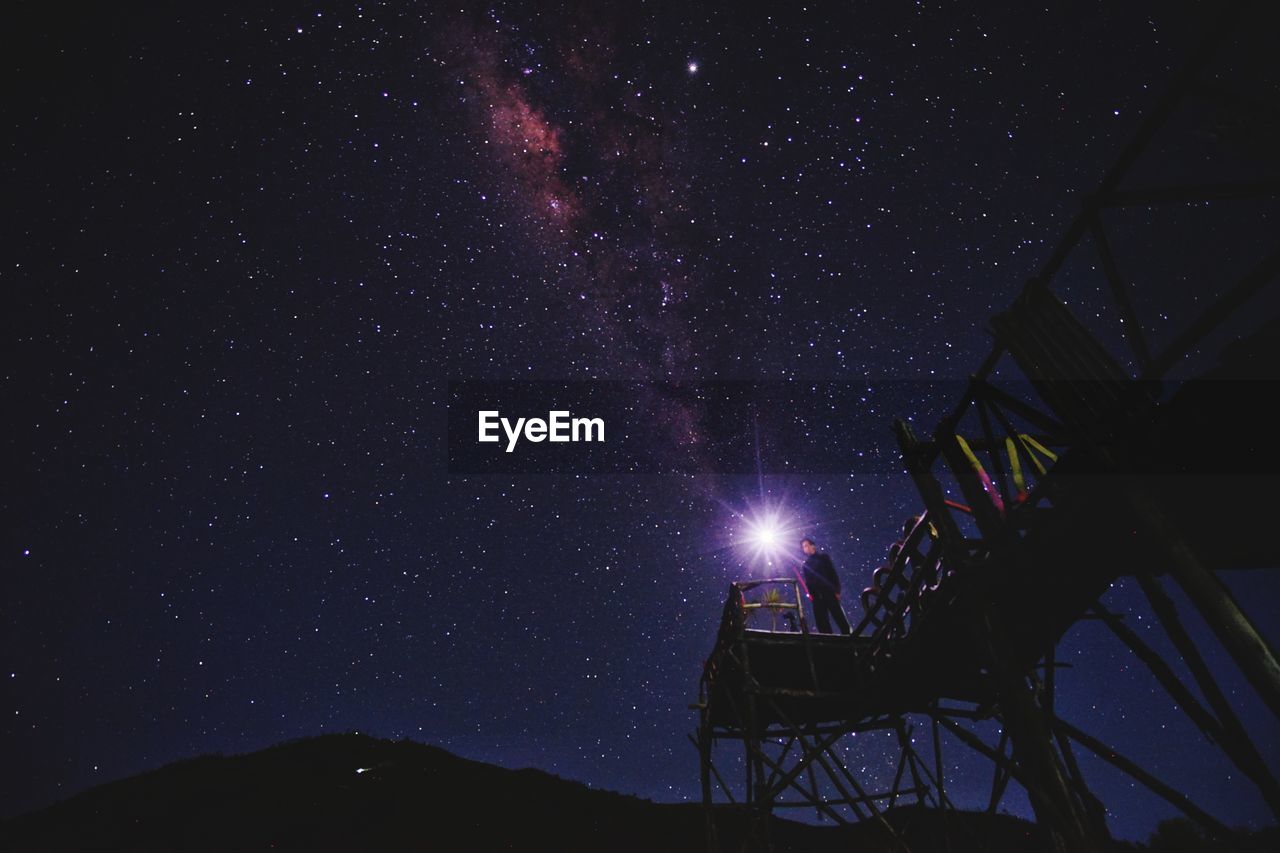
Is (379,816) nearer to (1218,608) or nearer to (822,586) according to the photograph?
(822,586)

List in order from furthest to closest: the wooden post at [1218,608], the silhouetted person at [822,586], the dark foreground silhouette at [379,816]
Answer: the dark foreground silhouette at [379,816], the silhouetted person at [822,586], the wooden post at [1218,608]

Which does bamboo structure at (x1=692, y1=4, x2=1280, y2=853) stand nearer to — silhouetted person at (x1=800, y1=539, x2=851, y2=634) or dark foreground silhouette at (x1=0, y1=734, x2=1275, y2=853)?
silhouetted person at (x1=800, y1=539, x2=851, y2=634)

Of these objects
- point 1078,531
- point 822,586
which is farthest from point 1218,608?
point 822,586

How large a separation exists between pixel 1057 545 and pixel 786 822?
105 ft

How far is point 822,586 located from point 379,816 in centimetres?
2397

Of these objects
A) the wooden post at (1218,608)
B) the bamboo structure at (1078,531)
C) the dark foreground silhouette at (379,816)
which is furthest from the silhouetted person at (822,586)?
the dark foreground silhouette at (379,816)

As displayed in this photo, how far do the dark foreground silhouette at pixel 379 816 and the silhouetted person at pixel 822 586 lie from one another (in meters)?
14.8

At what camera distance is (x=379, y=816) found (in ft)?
78.3

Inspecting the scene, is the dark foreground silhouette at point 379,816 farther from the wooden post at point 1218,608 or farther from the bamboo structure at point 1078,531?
the wooden post at point 1218,608

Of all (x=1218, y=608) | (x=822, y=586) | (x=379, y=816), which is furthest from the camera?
(x=379, y=816)

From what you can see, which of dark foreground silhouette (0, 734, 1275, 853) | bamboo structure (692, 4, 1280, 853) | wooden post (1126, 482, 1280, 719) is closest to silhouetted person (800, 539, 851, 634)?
bamboo structure (692, 4, 1280, 853)

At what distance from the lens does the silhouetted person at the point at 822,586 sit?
1055 cm

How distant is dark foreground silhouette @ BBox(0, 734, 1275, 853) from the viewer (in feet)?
74.7

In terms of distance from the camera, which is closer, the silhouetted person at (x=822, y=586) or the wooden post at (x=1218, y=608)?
the wooden post at (x=1218, y=608)
